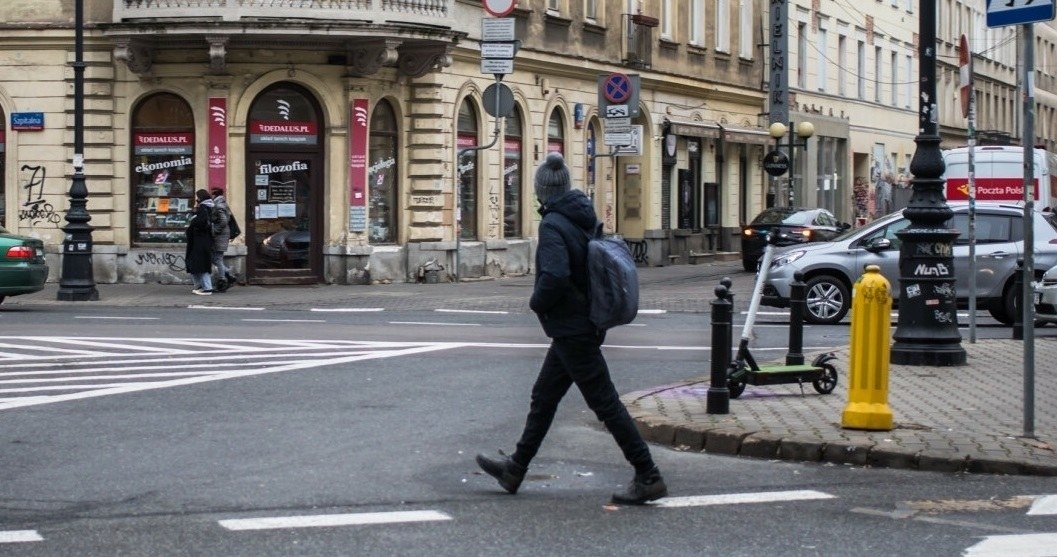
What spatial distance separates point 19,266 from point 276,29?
7418mm

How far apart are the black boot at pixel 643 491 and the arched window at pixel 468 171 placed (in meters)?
25.3

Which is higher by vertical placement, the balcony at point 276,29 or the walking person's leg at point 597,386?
the balcony at point 276,29

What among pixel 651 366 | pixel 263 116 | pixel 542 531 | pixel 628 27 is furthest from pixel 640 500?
pixel 628 27

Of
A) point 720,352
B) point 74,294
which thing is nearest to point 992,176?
point 74,294

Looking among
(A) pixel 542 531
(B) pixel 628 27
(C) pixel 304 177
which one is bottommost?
(A) pixel 542 531

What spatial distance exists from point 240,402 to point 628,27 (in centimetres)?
2956

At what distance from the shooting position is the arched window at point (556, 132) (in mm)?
37812

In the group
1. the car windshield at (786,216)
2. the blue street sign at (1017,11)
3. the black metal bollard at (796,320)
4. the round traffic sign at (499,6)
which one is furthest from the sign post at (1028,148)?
the car windshield at (786,216)

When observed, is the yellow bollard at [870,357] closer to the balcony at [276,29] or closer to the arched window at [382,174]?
the balcony at [276,29]

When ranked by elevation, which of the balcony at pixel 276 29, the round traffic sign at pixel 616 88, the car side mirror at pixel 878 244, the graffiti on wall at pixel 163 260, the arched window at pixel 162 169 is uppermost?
the balcony at pixel 276 29

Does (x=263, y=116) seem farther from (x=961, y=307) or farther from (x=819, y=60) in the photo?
(x=819, y=60)

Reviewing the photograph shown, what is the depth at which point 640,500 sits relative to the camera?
8609 mm

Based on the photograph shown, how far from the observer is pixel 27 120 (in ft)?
99.6

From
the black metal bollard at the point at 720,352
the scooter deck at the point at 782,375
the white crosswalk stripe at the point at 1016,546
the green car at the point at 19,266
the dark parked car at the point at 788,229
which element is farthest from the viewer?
the dark parked car at the point at 788,229
